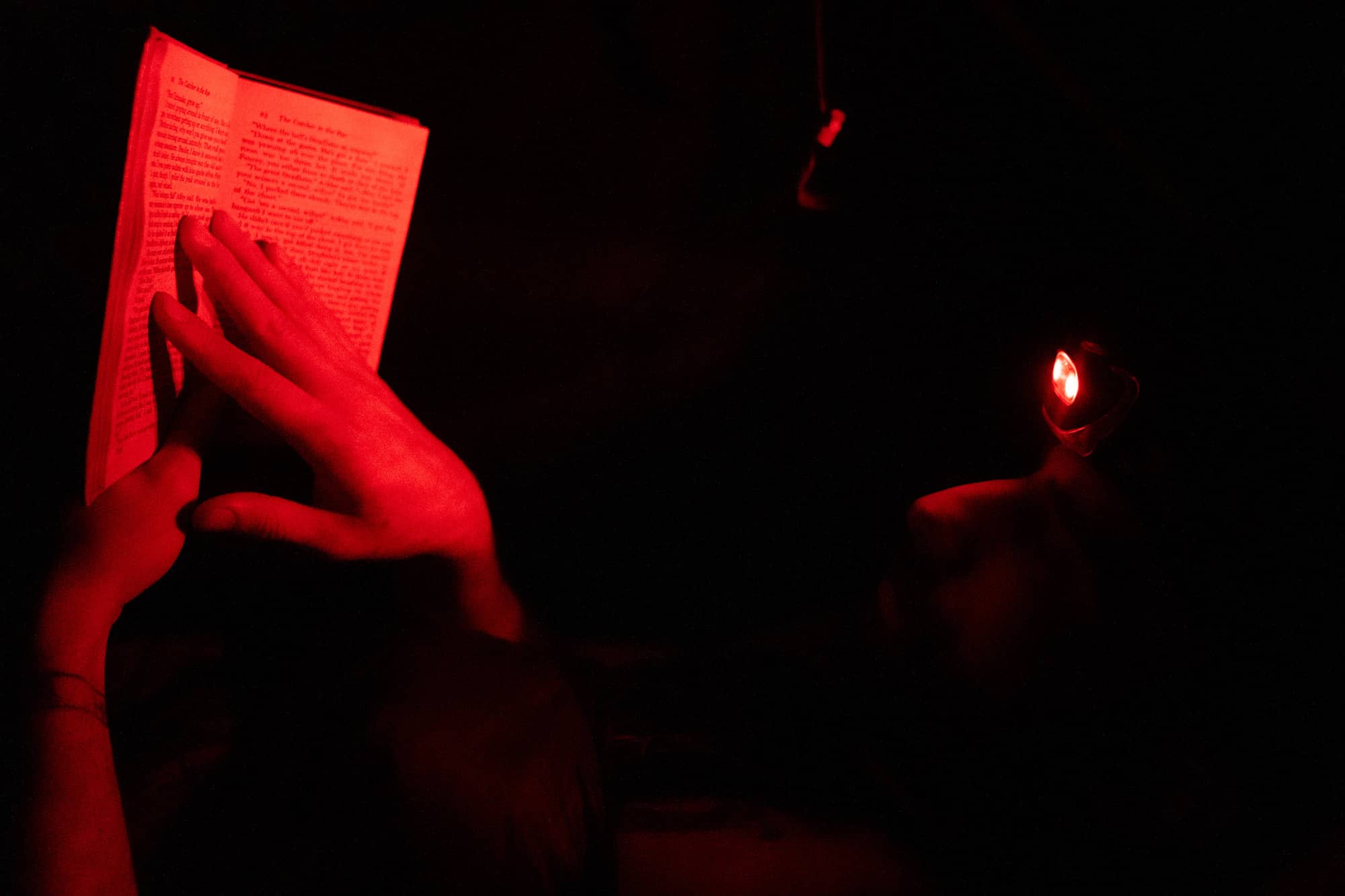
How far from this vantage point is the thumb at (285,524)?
610 mm

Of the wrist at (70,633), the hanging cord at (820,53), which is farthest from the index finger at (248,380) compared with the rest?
the hanging cord at (820,53)

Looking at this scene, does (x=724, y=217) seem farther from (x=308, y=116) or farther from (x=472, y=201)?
(x=308, y=116)

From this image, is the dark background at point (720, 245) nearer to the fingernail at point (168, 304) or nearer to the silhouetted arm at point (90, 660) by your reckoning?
the silhouetted arm at point (90, 660)

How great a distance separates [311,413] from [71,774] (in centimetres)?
37

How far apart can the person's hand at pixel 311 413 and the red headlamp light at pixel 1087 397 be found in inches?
25.3

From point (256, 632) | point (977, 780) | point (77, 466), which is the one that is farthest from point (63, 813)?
point (977, 780)

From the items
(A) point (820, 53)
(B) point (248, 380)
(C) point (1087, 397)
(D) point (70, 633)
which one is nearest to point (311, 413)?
(B) point (248, 380)

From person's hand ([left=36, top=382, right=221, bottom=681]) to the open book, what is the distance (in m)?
0.03

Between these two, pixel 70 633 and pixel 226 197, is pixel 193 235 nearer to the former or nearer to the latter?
pixel 226 197


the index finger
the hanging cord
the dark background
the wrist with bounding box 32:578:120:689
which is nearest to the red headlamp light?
the dark background

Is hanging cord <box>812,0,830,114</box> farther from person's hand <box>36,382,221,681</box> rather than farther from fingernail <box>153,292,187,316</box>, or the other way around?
person's hand <box>36,382,221,681</box>

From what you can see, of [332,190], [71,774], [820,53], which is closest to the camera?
[71,774]

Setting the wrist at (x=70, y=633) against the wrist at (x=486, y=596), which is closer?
the wrist at (x=70, y=633)

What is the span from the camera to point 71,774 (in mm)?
604
